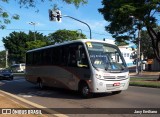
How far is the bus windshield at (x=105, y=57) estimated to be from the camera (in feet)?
53.1

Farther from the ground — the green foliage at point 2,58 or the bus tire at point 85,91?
the green foliage at point 2,58

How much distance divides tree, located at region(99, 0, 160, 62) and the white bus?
9965 mm

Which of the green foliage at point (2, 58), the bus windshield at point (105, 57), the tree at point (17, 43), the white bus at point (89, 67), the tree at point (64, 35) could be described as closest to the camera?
the white bus at point (89, 67)

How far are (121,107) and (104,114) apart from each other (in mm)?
1613

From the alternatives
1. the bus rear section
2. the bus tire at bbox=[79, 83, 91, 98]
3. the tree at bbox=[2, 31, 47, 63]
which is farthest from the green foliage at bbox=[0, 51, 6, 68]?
the bus rear section

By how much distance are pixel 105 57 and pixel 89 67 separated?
35.4 inches

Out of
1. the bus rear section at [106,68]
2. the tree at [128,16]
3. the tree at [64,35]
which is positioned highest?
the tree at [64,35]

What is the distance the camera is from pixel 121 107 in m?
13.3

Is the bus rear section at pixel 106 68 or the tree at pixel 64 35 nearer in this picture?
the bus rear section at pixel 106 68

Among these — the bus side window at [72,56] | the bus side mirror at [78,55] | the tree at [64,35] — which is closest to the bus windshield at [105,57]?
the bus side mirror at [78,55]

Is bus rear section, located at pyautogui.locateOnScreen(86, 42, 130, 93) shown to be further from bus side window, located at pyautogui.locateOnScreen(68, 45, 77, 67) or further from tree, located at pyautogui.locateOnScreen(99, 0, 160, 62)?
tree, located at pyautogui.locateOnScreen(99, 0, 160, 62)

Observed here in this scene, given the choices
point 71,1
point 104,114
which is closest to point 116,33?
point 71,1

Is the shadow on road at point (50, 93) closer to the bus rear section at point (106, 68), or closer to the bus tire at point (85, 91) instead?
the bus tire at point (85, 91)

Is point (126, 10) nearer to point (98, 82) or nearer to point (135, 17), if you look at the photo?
point (135, 17)
